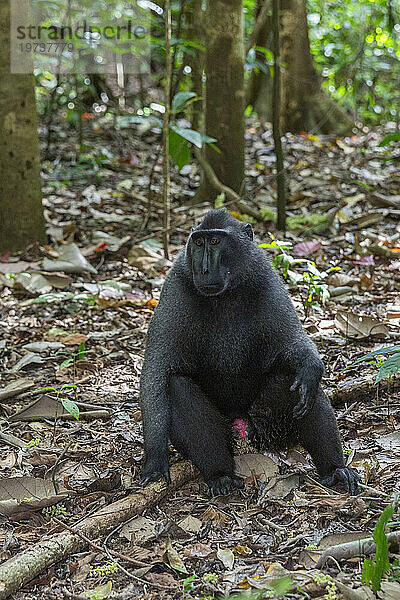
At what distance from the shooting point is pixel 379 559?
2.59 meters

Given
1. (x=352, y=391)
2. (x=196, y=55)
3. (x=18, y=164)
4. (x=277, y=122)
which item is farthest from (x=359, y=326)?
(x=196, y=55)

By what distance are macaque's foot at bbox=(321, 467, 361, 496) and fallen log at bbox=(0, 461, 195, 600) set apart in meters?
0.76

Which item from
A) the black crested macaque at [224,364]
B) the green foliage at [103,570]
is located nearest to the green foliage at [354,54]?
the black crested macaque at [224,364]

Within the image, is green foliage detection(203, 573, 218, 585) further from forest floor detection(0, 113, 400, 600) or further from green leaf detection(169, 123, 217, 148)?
green leaf detection(169, 123, 217, 148)

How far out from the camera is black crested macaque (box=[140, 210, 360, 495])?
3908 millimetres

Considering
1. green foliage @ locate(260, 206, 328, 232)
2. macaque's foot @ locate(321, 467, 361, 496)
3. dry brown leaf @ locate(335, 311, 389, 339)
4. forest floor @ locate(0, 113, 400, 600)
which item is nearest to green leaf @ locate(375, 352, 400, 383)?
forest floor @ locate(0, 113, 400, 600)

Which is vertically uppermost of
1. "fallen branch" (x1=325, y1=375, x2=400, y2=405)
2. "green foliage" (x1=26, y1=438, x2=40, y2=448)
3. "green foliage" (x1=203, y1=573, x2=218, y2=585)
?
"fallen branch" (x1=325, y1=375, x2=400, y2=405)

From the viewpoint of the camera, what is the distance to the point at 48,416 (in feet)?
15.3

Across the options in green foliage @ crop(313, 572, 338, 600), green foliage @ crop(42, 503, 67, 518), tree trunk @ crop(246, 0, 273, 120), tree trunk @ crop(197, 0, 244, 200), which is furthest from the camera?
tree trunk @ crop(246, 0, 273, 120)

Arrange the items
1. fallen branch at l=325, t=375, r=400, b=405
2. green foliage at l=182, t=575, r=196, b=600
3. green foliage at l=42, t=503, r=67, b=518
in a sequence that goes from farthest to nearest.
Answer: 1. fallen branch at l=325, t=375, r=400, b=405
2. green foliage at l=42, t=503, r=67, b=518
3. green foliage at l=182, t=575, r=196, b=600

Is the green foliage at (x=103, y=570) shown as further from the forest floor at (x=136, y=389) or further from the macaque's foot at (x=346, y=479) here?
the macaque's foot at (x=346, y=479)

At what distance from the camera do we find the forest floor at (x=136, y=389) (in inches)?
125

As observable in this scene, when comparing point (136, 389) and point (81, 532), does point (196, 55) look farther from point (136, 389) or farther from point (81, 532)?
point (81, 532)

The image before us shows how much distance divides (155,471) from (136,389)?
1.30 m
